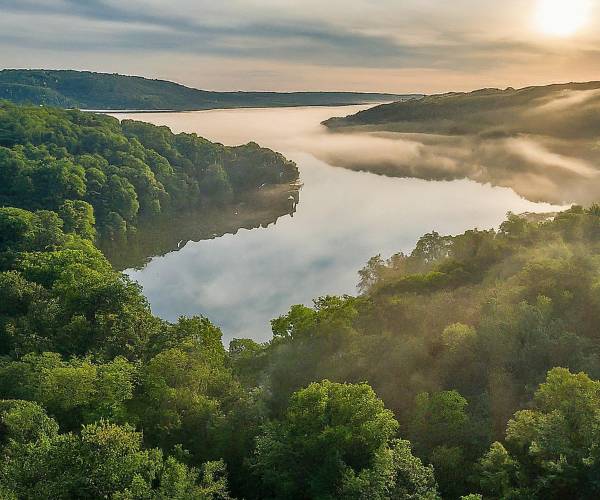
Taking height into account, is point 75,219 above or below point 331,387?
below

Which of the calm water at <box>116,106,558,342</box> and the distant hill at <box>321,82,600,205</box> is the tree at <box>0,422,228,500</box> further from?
Answer: the distant hill at <box>321,82,600,205</box>

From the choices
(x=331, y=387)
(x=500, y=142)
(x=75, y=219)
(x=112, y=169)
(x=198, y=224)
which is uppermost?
(x=500, y=142)

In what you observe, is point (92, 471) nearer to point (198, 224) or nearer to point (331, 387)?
point (331, 387)

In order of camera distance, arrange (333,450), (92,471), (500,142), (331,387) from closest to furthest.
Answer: (92,471) → (333,450) → (331,387) → (500,142)

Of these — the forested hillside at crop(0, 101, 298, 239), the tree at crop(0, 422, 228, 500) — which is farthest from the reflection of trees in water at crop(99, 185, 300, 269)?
the tree at crop(0, 422, 228, 500)

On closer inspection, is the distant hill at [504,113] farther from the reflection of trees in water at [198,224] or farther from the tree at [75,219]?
the tree at [75,219]

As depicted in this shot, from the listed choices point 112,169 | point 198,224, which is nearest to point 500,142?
point 198,224

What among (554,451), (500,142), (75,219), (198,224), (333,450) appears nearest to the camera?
(554,451)
